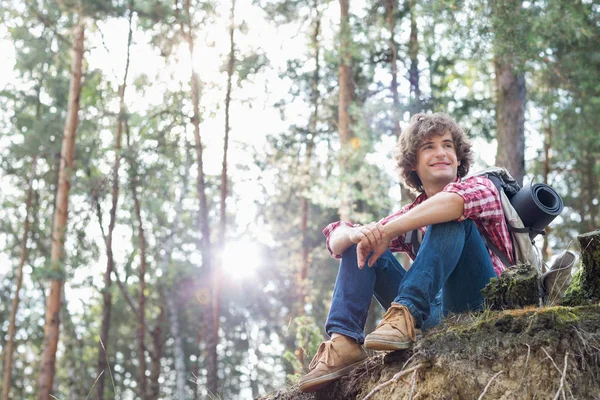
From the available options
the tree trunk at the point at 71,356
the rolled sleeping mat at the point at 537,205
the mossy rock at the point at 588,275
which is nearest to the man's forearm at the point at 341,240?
the rolled sleeping mat at the point at 537,205

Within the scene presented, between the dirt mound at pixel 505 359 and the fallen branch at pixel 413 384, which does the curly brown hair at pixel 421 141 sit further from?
→ the fallen branch at pixel 413 384

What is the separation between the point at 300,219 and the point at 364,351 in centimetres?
1444

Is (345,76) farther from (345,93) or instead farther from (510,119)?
(510,119)

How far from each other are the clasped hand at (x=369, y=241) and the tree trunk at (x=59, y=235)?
9856mm

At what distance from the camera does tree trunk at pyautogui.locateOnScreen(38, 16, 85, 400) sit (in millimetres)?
11961

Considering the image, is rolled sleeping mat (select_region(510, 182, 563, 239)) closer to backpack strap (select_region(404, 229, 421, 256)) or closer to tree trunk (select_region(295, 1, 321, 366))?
backpack strap (select_region(404, 229, 421, 256))

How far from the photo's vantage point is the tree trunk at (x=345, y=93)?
477 inches

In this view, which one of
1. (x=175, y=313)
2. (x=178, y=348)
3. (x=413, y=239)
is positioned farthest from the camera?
(x=175, y=313)

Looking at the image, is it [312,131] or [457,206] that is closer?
[457,206]

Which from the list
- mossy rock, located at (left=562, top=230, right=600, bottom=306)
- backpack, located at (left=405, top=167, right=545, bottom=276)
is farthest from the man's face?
mossy rock, located at (left=562, top=230, right=600, bottom=306)

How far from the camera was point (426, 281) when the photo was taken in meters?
2.91

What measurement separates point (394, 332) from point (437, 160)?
1.10m

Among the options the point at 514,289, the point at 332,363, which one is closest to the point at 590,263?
the point at 514,289

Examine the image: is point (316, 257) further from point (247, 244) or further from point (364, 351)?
point (364, 351)
